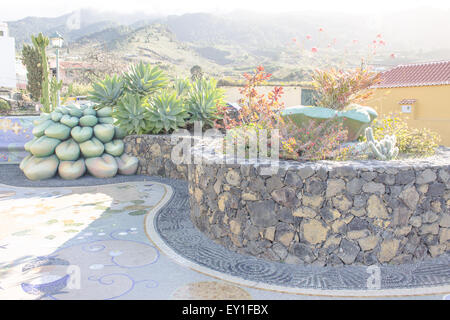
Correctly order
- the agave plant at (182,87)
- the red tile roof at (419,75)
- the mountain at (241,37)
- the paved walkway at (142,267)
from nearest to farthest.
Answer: the paved walkway at (142,267), the agave plant at (182,87), the red tile roof at (419,75), the mountain at (241,37)

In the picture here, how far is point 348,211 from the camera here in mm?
4316

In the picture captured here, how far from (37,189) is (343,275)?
7.14 metres

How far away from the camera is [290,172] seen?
4391 millimetres

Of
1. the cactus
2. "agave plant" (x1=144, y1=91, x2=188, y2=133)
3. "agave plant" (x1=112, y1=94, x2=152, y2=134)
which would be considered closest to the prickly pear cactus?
A: "agave plant" (x1=112, y1=94, x2=152, y2=134)

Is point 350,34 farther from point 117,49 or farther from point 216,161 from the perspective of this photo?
point 216,161

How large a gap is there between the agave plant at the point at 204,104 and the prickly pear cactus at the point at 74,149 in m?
2.07

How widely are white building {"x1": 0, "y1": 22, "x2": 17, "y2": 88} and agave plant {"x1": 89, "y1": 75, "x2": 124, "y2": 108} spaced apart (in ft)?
123

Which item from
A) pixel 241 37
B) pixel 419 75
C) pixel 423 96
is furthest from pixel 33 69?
pixel 241 37

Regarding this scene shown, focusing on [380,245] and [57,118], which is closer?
[380,245]

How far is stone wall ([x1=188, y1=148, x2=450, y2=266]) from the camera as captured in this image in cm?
430

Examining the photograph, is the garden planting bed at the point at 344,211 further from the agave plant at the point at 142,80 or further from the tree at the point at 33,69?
the tree at the point at 33,69

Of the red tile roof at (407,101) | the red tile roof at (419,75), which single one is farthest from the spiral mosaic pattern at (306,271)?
the red tile roof at (407,101)

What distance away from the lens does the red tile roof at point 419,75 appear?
18906mm
